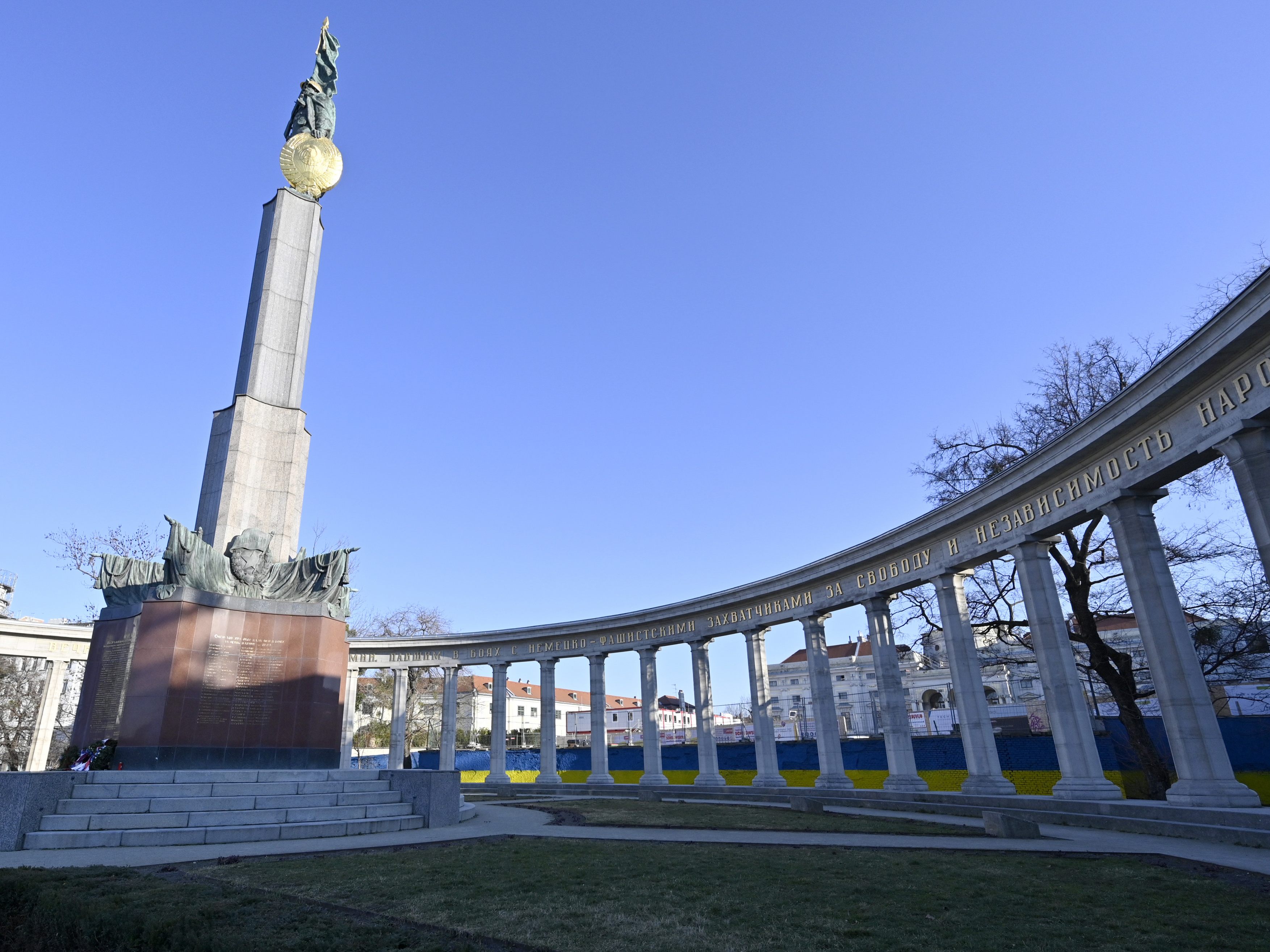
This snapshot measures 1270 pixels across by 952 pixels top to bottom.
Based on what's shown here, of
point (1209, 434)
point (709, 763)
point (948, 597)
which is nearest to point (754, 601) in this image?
point (709, 763)

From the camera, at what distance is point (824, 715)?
29.1m

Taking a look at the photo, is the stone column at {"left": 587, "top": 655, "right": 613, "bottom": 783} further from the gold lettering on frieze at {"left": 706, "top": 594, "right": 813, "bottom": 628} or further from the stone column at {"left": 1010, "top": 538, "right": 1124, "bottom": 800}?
the stone column at {"left": 1010, "top": 538, "right": 1124, "bottom": 800}

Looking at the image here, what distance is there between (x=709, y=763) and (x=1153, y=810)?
20.5 meters

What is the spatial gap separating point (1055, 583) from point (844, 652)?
3745 inches

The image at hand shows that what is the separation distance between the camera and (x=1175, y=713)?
16547mm

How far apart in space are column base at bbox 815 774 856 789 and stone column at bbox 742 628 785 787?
2907 mm

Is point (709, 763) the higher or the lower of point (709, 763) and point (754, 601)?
the lower

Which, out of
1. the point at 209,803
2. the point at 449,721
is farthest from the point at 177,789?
the point at 449,721

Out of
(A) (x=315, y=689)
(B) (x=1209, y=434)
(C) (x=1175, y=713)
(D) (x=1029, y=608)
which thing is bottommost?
(C) (x=1175, y=713)

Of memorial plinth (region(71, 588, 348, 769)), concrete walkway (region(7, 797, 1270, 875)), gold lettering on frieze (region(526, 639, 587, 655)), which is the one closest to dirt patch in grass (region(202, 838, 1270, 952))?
concrete walkway (region(7, 797, 1270, 875))

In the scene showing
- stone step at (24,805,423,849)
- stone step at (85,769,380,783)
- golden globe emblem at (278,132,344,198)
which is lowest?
stone step at (24,805,423,849)

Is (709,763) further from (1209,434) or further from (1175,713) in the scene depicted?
(1209,434)

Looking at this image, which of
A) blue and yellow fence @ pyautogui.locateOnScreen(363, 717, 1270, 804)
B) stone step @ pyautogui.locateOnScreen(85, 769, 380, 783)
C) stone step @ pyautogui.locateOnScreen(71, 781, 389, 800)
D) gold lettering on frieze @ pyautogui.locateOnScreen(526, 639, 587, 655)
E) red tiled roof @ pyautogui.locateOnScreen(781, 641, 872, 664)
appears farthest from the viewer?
red tiled roof @ pyautogui.locateOnScreen(781, 641, 872, 664)

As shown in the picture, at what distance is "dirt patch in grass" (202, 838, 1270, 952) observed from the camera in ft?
24.1
